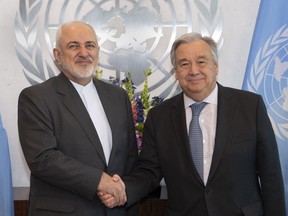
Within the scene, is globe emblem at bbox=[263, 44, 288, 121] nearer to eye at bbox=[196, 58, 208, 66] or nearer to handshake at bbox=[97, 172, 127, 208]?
eye at bbox=[196, 58, 208, 66]

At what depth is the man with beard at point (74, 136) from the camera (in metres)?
2.03

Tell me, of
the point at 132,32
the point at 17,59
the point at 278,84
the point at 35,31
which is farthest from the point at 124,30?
the point at 278,84

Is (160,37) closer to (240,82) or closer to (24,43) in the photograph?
(240,82)

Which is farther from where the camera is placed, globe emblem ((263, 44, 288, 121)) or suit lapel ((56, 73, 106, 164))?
globe emblem ((263, 44, 288, 121))

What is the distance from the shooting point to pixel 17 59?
3.52 m

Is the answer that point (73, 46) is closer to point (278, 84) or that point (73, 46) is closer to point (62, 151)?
point (62, 151)

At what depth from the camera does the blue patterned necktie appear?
2.03m

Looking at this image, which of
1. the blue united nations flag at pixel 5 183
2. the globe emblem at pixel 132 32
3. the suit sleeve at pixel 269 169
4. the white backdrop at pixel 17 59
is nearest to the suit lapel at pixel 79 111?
the suit sleeve at pixel 269 169

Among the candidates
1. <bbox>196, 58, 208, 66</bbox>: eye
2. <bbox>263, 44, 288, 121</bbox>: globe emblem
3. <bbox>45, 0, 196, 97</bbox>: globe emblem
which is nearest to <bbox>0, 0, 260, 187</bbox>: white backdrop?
<bbox>45, 0, 196, 97</bbox>: globe emblem

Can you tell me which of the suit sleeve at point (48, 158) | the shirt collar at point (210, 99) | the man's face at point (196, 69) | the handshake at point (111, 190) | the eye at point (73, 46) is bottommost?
the handshake at point (111, 190)

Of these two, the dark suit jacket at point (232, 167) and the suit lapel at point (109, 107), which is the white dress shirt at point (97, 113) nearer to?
the suit lapel at point (109, 107)

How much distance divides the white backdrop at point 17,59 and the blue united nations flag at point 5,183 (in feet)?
2.14

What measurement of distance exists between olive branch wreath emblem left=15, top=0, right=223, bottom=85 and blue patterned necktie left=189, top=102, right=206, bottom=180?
61.2 inches

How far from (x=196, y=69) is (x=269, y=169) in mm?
632
